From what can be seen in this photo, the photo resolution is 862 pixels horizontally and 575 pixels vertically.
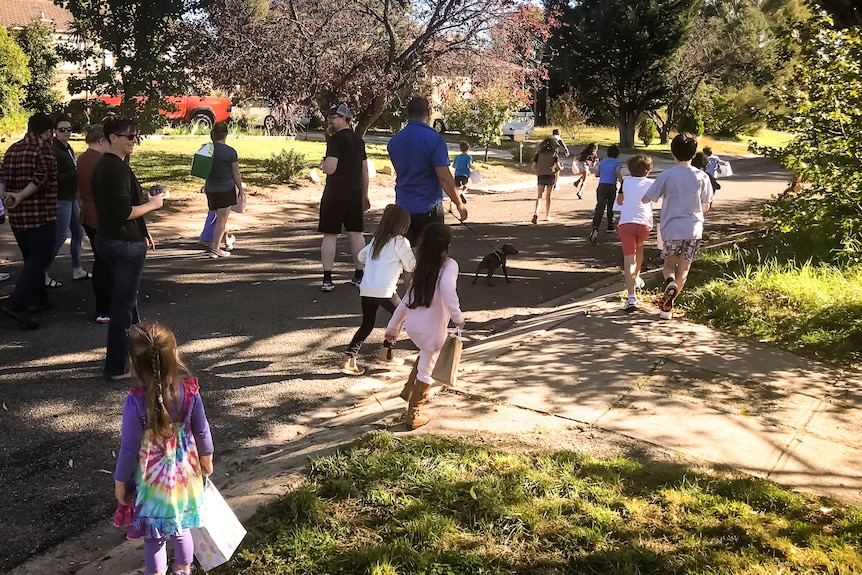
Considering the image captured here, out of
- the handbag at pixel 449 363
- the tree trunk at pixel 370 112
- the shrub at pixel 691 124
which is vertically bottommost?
the handbag at pixel 449 363

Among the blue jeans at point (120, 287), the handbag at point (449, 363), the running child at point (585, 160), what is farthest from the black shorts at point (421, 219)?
the running child at point (585, 160)

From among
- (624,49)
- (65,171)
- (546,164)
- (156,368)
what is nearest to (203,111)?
(546,164)

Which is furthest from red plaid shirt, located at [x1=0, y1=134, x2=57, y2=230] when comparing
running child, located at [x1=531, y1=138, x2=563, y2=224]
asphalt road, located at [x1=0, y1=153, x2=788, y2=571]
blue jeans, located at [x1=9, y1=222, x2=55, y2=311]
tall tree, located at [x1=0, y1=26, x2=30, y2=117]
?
tall tree, located at [x1=0, y1=26, x2=30, y2=117]

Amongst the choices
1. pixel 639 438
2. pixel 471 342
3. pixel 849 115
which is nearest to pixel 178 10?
pixel 471 342

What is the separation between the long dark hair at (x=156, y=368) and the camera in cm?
280

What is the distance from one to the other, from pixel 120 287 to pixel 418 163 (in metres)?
2.70

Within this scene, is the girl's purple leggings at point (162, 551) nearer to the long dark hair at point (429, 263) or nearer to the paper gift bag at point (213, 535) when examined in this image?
the paper gift bag at point (213, 535)

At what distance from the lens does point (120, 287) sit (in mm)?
5383

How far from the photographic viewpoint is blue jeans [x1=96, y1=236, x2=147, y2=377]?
5328mm

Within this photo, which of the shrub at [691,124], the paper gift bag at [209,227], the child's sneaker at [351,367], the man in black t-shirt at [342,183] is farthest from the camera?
the shrub at [691,124]

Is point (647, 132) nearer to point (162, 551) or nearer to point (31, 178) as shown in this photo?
point (31, 178)

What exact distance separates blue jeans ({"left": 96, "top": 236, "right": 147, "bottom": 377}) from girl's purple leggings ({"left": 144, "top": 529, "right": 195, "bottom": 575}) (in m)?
2.80

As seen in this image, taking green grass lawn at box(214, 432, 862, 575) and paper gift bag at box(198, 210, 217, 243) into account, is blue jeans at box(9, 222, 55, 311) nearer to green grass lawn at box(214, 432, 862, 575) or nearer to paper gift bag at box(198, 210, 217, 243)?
paper gift bag at box(198, 210, 217, 243)

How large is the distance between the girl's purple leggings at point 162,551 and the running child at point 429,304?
197 cm
